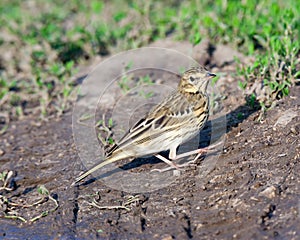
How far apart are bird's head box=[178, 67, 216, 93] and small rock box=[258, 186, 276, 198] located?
1738 mm

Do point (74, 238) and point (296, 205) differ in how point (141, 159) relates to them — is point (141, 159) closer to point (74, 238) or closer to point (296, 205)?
point (74, 238)

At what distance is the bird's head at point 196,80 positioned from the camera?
7.20 meters

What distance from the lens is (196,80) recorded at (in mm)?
7223

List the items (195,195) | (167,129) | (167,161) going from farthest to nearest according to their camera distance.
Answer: (167,161) → (167,129) → (195,195)

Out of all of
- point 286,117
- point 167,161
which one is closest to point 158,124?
point 167,161

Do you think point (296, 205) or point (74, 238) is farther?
point (74, 238)

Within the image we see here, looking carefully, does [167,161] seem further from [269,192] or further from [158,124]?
[269,192]

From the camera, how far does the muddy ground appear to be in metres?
5.69

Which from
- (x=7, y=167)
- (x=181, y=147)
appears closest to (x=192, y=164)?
(x=181, y=147)

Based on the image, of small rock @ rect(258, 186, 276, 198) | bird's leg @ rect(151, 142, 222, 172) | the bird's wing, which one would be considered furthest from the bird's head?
A: small rock @ rect(258, 186, 276, 198)

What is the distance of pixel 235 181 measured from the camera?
6.32 meters

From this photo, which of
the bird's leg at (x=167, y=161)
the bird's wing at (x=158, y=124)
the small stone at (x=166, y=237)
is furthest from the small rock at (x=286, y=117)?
the small stone at (x=166, y=237)

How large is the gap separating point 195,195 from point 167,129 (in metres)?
0.89

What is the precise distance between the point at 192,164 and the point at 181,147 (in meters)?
0.60
